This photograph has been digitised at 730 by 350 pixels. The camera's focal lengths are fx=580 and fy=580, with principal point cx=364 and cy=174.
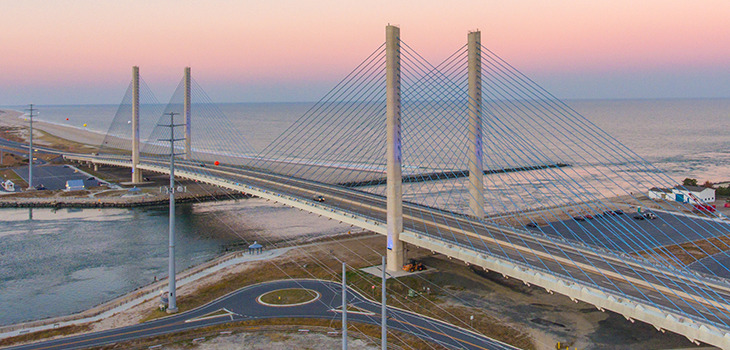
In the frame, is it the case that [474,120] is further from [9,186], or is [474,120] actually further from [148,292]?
[9,186]

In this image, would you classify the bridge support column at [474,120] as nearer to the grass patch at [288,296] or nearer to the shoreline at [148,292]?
the shoreline at [148,292]

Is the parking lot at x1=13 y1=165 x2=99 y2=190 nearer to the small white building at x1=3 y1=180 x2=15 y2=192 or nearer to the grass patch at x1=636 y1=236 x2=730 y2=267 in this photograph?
the small white building at x1=3 y1=180 x2=15 y2=192

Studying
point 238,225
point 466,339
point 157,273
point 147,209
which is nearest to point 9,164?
point 147,209

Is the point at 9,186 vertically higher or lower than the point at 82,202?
higher

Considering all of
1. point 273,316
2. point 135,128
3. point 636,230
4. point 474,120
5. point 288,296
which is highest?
point 135,128

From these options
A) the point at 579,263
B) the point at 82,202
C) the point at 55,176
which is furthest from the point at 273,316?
the point at 55,176

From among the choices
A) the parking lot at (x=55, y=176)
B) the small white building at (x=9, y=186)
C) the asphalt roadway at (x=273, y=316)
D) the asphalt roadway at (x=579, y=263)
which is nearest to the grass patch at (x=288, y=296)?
the asphalt roadway at (x=273, y=316)

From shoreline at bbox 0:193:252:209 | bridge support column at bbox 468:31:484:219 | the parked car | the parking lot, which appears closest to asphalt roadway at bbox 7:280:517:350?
bridge support column at bbox 468:31:484:219
